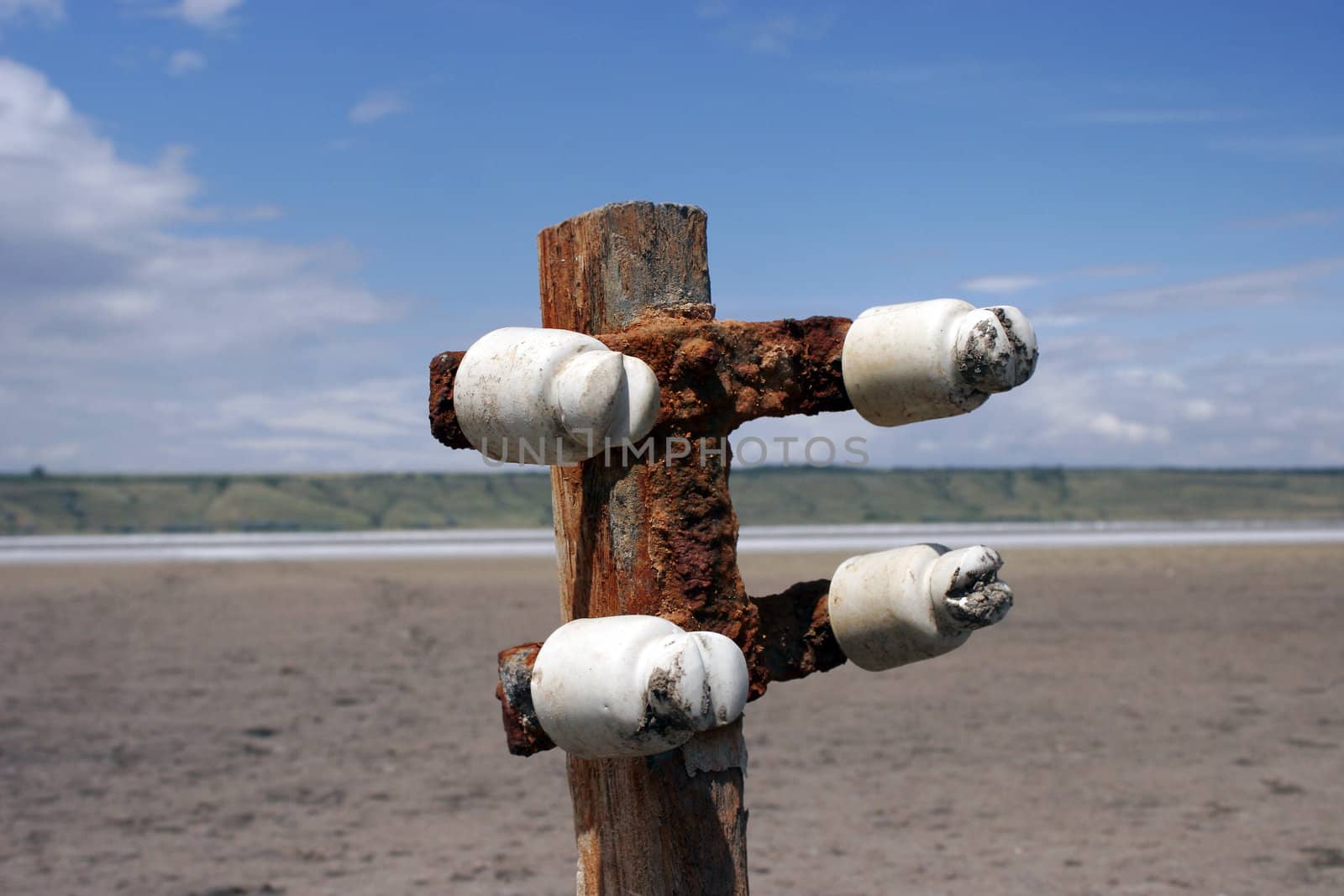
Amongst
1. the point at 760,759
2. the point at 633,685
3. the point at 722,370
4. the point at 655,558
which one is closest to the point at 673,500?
the point at 655,558

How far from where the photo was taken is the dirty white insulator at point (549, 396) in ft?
7.09

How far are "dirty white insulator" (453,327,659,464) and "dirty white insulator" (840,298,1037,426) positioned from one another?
1.68 feet

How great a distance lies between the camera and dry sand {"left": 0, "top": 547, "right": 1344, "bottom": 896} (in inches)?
244

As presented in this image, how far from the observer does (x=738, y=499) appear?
41.3m

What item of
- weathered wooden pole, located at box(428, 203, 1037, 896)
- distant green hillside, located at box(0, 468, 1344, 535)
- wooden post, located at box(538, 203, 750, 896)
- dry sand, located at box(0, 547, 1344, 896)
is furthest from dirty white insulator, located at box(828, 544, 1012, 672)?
distant green hillside, located at box(0, 468, 1344, 535)

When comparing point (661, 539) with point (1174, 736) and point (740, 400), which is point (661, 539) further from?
point (1174, 736)

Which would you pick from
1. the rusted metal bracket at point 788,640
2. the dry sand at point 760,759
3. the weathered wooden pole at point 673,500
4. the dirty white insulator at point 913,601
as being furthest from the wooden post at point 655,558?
the dry sand at point 760,759

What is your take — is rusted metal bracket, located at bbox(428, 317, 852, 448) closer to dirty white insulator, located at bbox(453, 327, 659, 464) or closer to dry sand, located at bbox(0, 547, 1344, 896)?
dirty white insulator, located at bbox(453, 327, 659, 464)

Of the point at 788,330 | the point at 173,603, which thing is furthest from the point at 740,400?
the point at 173,603

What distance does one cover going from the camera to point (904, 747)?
8.49 metres

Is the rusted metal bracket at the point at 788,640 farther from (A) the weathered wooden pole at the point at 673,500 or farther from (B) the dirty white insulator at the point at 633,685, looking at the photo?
(B) the dirty white insulator at the point at 633,685

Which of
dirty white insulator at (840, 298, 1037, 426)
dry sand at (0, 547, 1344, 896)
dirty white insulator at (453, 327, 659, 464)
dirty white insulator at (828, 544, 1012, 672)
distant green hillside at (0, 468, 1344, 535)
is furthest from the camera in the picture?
distant green hillside at (0, 468, 1344, 535)

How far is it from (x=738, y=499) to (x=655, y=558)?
39000 mm

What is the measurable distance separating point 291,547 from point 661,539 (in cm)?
2287
